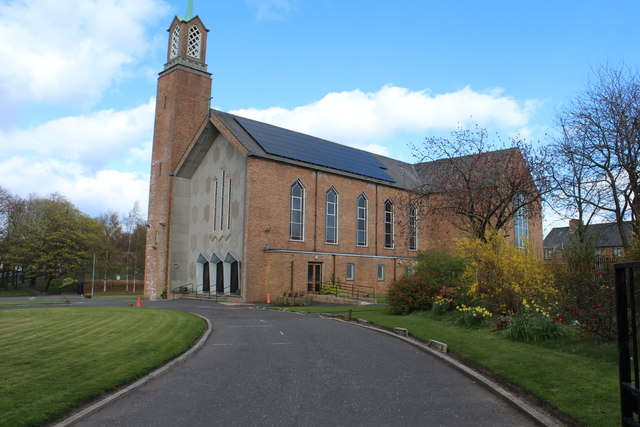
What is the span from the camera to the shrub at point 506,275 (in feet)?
42.3

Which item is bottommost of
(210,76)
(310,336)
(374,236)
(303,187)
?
(310,336)

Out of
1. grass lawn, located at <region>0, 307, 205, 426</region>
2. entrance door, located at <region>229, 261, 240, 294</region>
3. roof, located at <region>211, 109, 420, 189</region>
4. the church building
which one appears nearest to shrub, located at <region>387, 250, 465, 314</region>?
grass lawn, located at <region>0, 307, 205, 426</region>

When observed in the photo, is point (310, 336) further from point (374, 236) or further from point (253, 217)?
point (374, 236)

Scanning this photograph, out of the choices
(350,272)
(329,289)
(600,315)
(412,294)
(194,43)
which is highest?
(194,43)

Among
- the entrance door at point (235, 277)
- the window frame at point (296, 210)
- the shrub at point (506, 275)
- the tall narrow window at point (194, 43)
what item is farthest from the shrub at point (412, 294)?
the tall narrow window at point (194, 43)

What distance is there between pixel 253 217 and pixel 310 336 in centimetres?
1720

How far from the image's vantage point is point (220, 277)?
1341 inches

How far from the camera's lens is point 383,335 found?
14.6 metres

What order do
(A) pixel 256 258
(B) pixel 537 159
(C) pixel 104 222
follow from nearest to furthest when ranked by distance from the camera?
(B) pixel 537 159, (A) pixel 256 258, (C) pixel 104 222

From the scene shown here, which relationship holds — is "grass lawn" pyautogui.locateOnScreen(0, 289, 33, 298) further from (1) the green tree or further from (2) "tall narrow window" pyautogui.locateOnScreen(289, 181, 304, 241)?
(2) "tall narrow window" pyautogui.locateOnScreen(289, 181, 304, 241)

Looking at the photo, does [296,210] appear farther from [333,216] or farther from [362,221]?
Answer: [362,221]

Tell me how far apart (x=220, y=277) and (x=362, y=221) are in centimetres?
1209

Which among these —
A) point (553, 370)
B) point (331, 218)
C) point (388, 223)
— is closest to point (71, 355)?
point (553, 370)

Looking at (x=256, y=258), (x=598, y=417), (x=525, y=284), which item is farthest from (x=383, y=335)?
(x=256, y=258)
